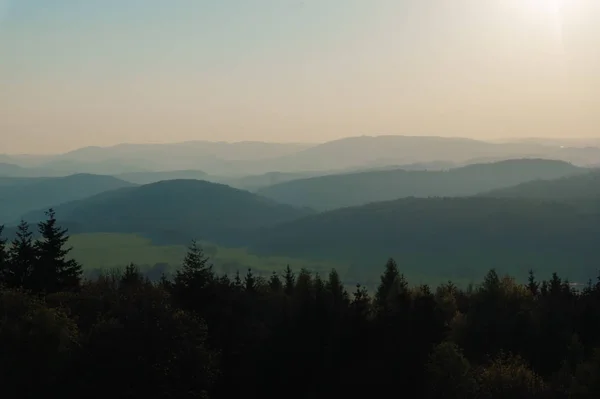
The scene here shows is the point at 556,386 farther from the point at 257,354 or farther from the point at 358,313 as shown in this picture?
the point at 257,354

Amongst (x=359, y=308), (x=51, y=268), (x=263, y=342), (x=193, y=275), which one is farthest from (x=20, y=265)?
(x=359, y=308)

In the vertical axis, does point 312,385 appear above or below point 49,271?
below

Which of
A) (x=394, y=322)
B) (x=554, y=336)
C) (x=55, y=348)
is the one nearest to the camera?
(x=55, y=348)

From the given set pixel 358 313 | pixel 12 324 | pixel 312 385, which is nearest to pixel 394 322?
pixel 358 313

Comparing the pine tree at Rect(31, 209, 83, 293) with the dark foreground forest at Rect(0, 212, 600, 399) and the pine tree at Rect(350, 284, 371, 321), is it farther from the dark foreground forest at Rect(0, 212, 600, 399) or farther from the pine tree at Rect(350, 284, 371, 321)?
Answer: the pine tree at Rect(350, 284, 371, 321)

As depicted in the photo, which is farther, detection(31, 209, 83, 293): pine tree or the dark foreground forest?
detection(31, 209, 83, 293): pine tree

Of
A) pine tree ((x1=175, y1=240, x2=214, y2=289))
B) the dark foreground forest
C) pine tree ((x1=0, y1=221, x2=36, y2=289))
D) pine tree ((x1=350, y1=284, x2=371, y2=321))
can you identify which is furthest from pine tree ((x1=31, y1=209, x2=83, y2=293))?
pine tree ((x1=350, y1=284, x2=371, y2=321))
